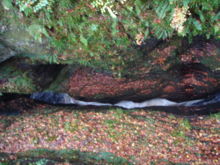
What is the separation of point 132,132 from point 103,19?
4.27 meters

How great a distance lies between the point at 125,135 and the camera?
7.82m

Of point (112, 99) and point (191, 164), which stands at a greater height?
point (112, 99)

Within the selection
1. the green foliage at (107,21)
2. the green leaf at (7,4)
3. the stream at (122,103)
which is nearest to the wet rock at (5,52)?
the green foliage at (107,21)

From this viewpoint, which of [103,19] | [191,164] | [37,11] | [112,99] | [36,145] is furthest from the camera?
[112,99]

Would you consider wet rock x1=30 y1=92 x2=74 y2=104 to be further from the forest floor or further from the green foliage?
the green foliage

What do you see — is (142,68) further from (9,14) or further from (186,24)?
(9,14)

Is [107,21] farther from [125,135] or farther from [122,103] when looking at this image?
[122,103]

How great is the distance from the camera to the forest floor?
23.7 feet

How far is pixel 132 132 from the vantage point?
26.0 ft

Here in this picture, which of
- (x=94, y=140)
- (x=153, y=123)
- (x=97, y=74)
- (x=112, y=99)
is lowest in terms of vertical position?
(x=94, y=140)

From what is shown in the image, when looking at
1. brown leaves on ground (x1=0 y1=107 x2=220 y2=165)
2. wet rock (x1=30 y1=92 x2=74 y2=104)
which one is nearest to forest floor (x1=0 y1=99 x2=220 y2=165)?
brown leaves on ground (x1=0 y1=107 x2=220 y2=165)

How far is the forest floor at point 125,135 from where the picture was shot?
7238mm

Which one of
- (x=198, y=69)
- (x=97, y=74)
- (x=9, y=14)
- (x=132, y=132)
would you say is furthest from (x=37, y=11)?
(x=198, y=69)

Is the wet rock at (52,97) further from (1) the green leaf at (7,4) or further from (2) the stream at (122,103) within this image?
(1) the green leaf at (7,4)
